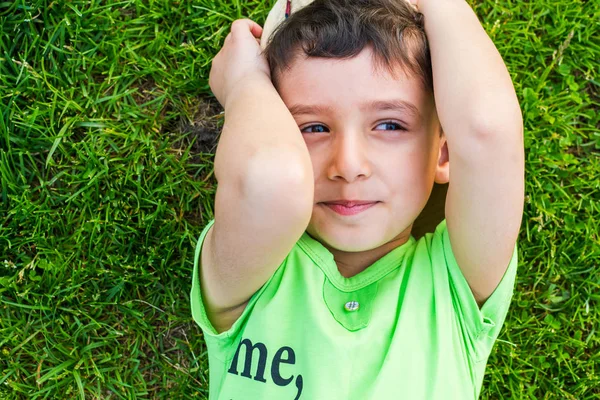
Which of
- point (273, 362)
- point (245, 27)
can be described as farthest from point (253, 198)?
point (245, 27)

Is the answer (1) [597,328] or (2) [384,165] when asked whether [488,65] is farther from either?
(1) [597,328]

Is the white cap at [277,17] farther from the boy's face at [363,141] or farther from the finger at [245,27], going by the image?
the boy's face at [363,141]

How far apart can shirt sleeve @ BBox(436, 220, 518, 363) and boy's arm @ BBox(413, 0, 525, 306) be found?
0.03 metres

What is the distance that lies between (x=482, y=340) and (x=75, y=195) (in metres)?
1.74

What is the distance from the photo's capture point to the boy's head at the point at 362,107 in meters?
2.12

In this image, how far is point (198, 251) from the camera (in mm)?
2309

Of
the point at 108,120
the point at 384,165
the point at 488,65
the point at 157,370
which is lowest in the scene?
the point at 157,370

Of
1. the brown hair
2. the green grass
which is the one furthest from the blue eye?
the green grass

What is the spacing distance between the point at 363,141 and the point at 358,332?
2.01ft

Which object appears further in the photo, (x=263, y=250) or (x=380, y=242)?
(x=380, y=242)

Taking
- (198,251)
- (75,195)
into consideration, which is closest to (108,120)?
(75,195)

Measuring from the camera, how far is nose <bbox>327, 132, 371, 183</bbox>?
6.89 ft

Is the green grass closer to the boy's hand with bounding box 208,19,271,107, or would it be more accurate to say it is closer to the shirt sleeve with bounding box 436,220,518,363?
the boy's hand with bounding box 208,19,271,107

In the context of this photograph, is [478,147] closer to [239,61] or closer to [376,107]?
[376,107]
